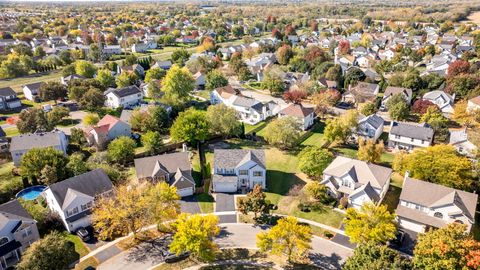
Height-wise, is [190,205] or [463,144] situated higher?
[463,144]

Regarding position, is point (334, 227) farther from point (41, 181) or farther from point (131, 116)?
point (131, 116)

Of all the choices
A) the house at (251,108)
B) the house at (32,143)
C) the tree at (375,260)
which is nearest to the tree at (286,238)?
the tree at (375,260)

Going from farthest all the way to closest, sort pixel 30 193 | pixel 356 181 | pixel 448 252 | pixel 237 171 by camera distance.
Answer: pixel 237 171, pixel 30 193, pixel 356 181, pixel 448 252

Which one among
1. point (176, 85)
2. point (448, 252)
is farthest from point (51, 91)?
point (448, 252)

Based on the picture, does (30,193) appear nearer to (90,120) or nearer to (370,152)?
(90,120)

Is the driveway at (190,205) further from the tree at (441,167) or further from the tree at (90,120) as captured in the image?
the tree at (90,120)

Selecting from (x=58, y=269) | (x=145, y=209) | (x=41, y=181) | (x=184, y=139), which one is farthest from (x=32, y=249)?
(x=184, y=139)
